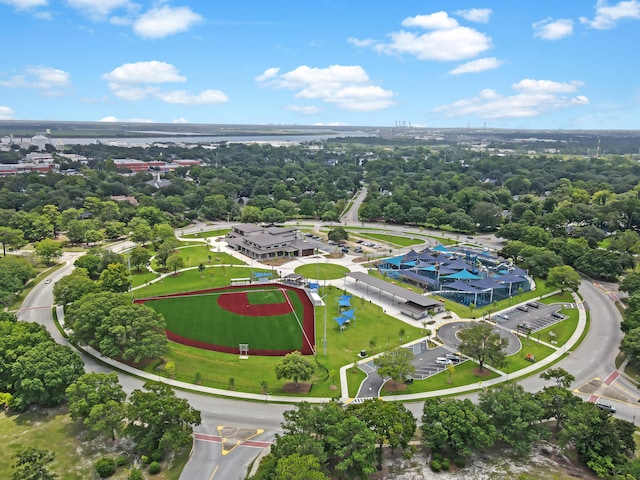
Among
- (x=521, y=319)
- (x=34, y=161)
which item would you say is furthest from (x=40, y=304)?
(x=34, y=161)

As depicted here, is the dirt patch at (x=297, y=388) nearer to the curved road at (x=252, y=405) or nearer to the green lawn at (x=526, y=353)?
the curved road at (x=252, y=405)

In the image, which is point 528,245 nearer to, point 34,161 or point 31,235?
point 31,235

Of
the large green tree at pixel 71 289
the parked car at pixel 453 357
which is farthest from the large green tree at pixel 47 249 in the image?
the parked car at pixel 453 357

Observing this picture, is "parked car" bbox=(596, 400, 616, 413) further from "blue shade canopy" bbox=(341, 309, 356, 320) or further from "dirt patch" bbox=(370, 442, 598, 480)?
"blue shade canopy" bbox=(341, 309, 356, 320)

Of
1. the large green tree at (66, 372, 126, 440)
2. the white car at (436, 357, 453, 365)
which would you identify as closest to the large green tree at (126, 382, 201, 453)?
the large green tree at (66, 372, 126, 440)

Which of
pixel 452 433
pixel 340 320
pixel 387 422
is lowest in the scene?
pixel 340 320

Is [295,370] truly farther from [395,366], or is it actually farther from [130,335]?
[130,335]

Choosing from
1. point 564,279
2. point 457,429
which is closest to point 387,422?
point 457,429
